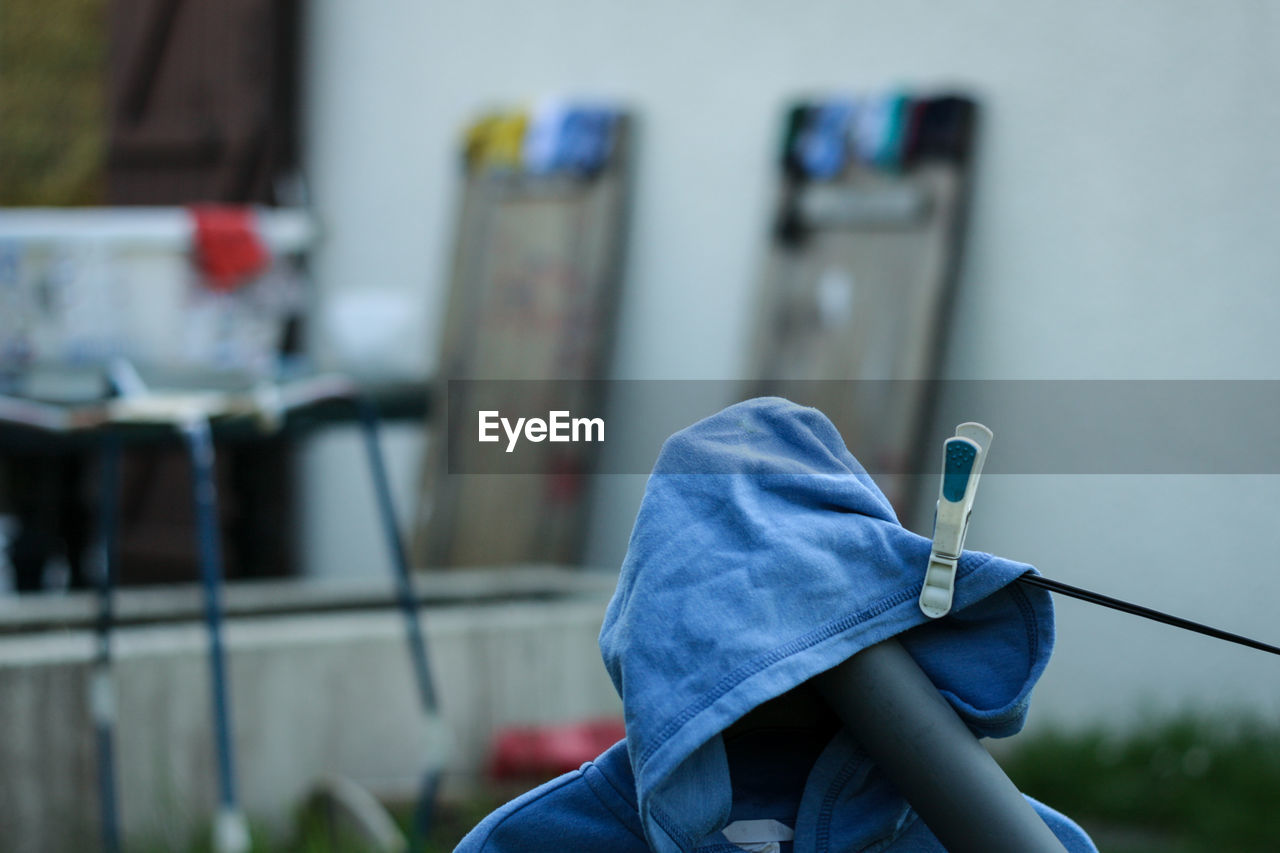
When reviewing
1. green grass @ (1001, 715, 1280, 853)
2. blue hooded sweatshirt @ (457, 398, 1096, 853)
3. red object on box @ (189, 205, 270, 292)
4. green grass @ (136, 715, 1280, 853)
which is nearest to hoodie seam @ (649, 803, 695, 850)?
blue hooded sweatshirt @ (457, 398, 1096, 853)

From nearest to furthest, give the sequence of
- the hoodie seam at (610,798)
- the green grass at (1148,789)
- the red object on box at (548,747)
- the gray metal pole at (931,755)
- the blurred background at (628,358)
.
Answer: the gray metal pole at (931,755) → the hoodie seam at (610,798) → the green grass at (1148,789) → the blurred background at (628,358) → the red object on box at (548,747)

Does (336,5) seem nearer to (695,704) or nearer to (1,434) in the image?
(1,434)

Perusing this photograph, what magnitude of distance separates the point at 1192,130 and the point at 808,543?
2392mm

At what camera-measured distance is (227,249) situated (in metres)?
3.23

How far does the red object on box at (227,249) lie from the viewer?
3182 mm

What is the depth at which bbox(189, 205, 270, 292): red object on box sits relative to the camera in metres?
3.18

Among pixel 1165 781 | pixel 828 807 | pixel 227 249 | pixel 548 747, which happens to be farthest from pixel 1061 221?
pixel 828 807

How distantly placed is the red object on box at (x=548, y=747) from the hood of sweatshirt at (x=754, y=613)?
6.78 ft

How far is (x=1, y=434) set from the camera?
302 cm

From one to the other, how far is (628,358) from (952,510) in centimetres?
359

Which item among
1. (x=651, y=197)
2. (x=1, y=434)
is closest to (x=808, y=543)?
(x=1, y=434)

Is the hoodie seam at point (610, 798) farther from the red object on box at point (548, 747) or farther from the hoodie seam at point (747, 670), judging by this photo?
the red object on box at point (548, 747)

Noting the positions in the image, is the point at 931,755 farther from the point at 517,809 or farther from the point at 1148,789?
the point at 1148,789

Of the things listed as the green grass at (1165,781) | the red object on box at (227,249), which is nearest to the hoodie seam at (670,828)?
the green grass at (1165,781)
